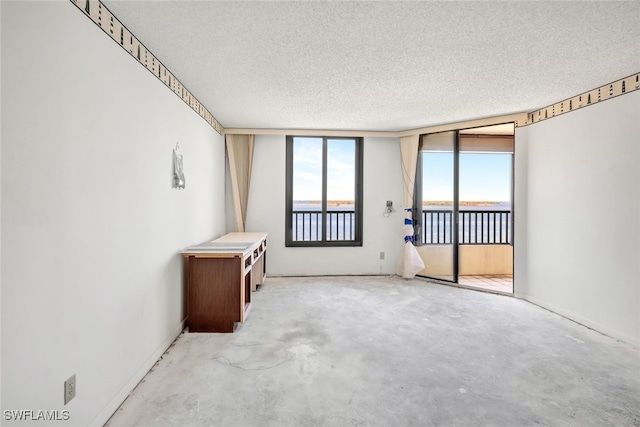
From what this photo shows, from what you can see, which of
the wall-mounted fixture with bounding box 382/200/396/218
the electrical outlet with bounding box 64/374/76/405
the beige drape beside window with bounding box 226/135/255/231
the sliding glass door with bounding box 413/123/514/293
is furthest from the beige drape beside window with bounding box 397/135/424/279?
the electrical outlet with bounding box 64/374/76/405

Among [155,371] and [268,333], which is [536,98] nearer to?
[268,333]

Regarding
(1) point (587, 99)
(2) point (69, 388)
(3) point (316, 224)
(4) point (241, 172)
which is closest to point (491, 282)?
(1) point (587, 99)

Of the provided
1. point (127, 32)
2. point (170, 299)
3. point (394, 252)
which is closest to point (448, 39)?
point (127, 32)

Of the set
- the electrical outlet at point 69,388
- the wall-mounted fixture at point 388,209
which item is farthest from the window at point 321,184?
the electrical outlet at point 69,388

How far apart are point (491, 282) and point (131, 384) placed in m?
4.78

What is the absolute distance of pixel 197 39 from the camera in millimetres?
2070

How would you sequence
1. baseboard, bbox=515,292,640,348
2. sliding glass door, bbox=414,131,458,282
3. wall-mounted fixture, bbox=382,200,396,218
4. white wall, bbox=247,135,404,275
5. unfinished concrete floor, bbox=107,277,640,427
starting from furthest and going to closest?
wall-mounted fixture, bbox=382,200,396,218 → white wall, bbox=247,135,404,275 → sliding glass door, bbox=414,131,458,282 → baseboard, bbox=515,292,640,348 → unfinished concrete floor, bbox=107,277,640,427

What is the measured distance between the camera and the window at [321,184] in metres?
4.94

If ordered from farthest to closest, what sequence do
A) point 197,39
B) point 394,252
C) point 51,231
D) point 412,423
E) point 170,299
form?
point 394,252
point 170,299
point 197,39
point 412,423
point 51,231

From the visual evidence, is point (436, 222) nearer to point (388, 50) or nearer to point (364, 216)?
point (364, 216)

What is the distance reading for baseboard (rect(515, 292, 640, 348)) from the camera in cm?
261

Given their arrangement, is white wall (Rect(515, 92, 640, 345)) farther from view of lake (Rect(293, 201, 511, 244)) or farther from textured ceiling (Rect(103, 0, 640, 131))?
view of lake (Rect(293, 201, 511, 244))

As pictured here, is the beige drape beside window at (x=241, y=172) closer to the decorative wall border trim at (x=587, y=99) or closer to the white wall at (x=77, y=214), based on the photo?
the white wall at (x=77, y=214)

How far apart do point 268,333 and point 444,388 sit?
1.54 m
